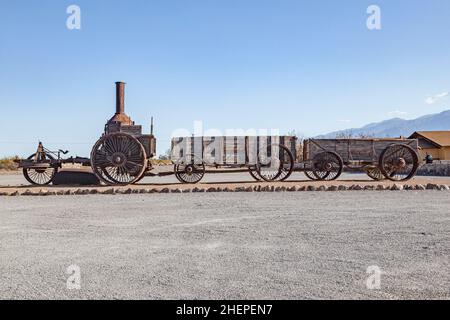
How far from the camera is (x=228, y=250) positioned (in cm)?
476

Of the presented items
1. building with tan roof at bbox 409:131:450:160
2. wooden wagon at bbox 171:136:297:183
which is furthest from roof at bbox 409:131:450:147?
wooden wagon at bbox 171:136:297:183

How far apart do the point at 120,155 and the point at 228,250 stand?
9.53 metres

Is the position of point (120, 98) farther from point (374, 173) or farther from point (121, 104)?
point (374, 173)

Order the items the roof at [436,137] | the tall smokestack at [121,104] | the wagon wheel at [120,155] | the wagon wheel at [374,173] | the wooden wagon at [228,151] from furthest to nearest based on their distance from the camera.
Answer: the roof at [436,137] → the tall smokestack at [121,104] → the wagon wheel at [374,173] → the wooden wagon at [228,151] → the wagon wheel at [120,155]

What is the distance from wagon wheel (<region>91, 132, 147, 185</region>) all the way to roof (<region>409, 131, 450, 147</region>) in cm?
3036

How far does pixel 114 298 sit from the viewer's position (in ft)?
10.5

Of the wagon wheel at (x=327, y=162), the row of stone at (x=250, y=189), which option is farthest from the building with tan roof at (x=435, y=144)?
the row of stone at (x=250, y=189)

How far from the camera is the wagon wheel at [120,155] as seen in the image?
533 inches

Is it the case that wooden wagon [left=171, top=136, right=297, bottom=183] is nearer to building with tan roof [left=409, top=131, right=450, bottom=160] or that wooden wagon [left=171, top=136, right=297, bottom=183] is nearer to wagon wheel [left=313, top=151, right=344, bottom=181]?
wagon wheel [left=313, top=151, right=344, bottom=181]

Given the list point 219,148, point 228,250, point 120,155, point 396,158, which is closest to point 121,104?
point 120,155

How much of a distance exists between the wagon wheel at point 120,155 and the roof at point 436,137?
99.6 ft

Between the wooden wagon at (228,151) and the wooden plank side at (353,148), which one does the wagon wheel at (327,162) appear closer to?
the wooden plank side at (353,148)
